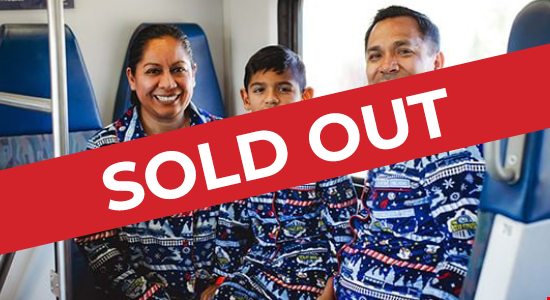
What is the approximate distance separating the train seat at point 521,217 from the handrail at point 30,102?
137cm

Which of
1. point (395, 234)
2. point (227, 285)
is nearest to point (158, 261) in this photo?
point (227, 285)

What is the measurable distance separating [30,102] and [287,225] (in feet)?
3.27

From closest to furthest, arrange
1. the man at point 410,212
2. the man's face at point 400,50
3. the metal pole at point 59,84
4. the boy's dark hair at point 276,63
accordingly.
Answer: the man at point 410,212 < the metal pole at point 59,84 < the man's face at point 400,50 < the boy's dark hair at point 276,63

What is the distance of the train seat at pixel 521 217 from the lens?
4.07 ft

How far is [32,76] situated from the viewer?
2.65 meters

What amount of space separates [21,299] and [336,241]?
1.29 metres

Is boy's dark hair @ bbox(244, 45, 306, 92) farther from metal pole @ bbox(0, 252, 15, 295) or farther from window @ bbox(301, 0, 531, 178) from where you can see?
metal pole @ bbox(0, 252, 15, 295)

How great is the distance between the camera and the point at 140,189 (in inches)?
83.6

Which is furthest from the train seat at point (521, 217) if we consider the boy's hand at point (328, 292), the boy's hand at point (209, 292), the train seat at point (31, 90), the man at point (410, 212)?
the train seat at point (31, 90)

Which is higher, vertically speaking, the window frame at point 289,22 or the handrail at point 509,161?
the window frame at point 289,22

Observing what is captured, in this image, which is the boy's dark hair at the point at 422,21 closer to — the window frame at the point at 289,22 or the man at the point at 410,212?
the man at the point at 410,212

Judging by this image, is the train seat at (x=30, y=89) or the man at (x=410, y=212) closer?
the man at (x=410, y=212)

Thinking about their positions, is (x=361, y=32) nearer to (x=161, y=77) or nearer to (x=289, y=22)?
(x=289, y=22)

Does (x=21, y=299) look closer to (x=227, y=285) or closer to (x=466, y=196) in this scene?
(x=227, y=285)
